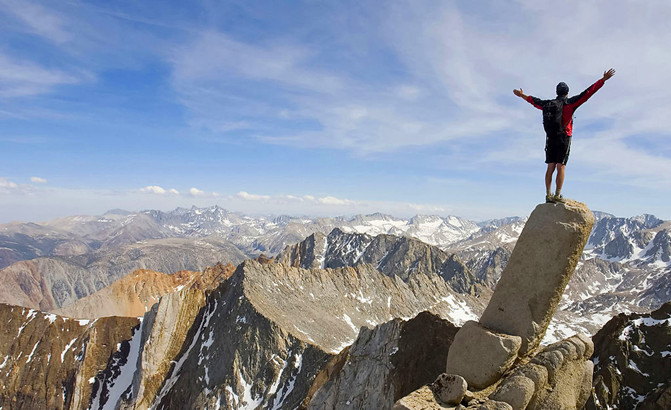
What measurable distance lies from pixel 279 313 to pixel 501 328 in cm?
9283

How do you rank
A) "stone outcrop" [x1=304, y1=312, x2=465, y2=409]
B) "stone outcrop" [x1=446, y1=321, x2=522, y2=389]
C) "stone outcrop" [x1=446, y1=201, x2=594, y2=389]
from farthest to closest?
"stone outcrop" [x1=304, y1=312, x2=465, y2=409] < "stone outcrop" [x1=446, y1=201, x2=594, y2=389] < "stone outcrop" [x1=446, y1=321, x2=522, y2=389]

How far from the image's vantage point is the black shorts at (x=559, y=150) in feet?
40.2

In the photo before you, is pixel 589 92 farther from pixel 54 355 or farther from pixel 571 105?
pixel 54 355

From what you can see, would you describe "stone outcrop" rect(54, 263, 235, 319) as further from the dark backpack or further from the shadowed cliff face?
the dark backpack

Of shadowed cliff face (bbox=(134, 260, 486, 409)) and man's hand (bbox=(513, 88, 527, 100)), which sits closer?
man's hand (bbox=(513, 88, 527, 100))

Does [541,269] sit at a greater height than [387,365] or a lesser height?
greater

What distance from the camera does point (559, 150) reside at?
12328mm

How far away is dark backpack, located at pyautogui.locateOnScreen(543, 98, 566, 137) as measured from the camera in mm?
12312

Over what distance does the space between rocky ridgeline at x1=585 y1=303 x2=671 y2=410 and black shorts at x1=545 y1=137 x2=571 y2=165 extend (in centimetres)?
3692

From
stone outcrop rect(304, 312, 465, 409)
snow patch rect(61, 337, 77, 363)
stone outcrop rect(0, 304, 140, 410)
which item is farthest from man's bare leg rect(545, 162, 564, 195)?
snow patch rect(61, 337, 77, 363)

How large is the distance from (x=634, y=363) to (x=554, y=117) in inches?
1880

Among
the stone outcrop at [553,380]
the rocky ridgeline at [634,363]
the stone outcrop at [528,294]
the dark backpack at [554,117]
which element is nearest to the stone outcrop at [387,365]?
the rocky ridgeline at [634,363]

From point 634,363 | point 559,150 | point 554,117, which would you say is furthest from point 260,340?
point 554,117

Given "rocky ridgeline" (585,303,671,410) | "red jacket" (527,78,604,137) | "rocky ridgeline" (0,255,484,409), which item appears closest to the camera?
"red jacket" (527,78,604,137)
